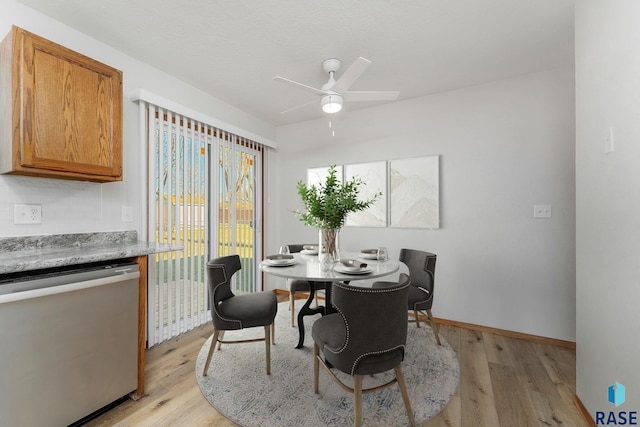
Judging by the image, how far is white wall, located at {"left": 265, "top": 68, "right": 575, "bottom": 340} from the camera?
2.52 meters

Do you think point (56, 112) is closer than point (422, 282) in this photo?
Yes

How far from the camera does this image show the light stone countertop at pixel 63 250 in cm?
131

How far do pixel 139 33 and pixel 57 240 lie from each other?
1.66 metres

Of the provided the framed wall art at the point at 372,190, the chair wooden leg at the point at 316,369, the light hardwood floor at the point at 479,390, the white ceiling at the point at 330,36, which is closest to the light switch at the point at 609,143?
the white ceiling at the point at 330,36

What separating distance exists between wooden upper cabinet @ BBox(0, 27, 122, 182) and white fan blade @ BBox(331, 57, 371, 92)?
1.65 metres

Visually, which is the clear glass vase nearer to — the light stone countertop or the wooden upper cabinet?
the light stone countertop

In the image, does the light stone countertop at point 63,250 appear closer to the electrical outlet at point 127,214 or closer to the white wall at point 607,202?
the electrical outlet at point 127,214

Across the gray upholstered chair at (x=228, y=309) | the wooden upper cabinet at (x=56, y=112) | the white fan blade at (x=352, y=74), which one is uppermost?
the white fan blade at (x=352, y=74)

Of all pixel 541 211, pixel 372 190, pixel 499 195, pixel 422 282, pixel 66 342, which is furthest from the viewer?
pixel 372 190

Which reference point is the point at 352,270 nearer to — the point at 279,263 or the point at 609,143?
the point at 279,263

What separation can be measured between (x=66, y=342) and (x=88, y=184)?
4.02ft

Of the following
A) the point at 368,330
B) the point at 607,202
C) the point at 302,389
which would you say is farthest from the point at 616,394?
the point at 302,389

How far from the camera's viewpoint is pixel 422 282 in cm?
242

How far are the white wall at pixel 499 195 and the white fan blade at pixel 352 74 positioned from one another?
1.42m
